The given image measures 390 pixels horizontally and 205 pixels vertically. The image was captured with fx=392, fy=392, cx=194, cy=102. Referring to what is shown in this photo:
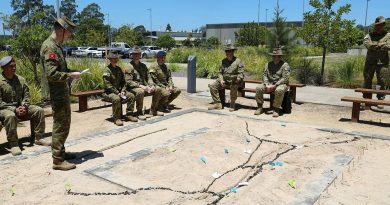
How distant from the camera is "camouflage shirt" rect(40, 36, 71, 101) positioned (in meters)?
4.58

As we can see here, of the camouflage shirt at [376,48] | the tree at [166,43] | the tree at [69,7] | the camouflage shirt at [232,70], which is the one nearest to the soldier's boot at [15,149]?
the camouflage shirt at [232,70]

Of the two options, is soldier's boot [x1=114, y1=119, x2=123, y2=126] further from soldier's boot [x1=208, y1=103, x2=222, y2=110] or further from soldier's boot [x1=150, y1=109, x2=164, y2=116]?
soldier's boot [x1=208, y1=103, x2=222, y2=110]

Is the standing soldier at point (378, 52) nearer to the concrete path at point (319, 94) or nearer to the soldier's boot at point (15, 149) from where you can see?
the concrete path at point (319, 94)

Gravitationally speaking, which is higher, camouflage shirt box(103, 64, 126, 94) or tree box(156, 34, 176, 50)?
tree box(156, 34, 176, 50)

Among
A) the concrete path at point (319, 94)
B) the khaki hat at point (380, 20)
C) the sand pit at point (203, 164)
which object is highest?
the khaki hat at point (380, 20)

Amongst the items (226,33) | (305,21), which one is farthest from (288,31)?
(226,33)

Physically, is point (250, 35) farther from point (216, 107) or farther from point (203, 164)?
point (203, 164)

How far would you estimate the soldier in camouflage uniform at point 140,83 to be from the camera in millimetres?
7996

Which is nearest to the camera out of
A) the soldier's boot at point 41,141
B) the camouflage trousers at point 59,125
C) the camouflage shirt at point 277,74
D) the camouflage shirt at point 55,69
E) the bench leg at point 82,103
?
the camouflage shirt at point 55,69

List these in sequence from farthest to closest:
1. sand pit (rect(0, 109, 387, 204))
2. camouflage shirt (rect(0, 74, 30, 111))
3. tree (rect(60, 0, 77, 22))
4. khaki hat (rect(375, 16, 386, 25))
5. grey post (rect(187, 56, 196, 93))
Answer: tree (rect(60, 0, 77, 22)) → grey post (rect(187, 56, 196, 93)) → khaki hat (rect(375, 16, 386, 25)) → camouflage shirt (rect(0, 74, 30, 111)) → sand pit (rect(0, 109, 387, 204))

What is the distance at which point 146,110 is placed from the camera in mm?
8836

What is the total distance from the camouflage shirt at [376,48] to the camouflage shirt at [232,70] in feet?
9.58

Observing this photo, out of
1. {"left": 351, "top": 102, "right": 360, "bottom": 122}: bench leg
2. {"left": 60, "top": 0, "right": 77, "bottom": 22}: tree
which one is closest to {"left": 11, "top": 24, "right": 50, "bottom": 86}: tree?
{"left": 351, "top": 102, "right": 360, "bottom": 122}: bench leg

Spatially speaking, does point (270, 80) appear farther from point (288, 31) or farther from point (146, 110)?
point (288, 31)
